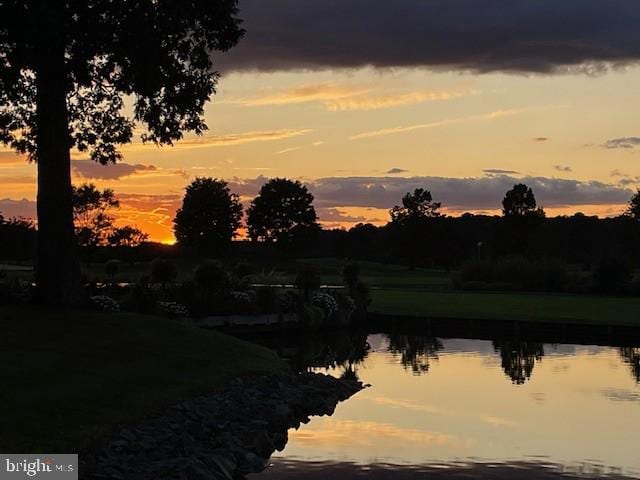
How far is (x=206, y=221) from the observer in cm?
12250

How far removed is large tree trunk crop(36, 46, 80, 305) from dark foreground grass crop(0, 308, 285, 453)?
4.85ft

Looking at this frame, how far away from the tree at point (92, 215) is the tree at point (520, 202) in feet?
207

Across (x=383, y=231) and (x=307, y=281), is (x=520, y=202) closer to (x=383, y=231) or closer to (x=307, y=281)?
(x=383, y=231)

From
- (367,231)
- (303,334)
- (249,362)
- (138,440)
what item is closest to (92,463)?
(138,440)

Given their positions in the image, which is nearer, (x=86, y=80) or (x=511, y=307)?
(x=86, y=80)

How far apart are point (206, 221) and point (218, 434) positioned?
108 meters

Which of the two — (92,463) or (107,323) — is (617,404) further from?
(92,463)

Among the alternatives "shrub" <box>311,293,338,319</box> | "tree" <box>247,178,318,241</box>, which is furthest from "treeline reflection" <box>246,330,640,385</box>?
"tree" <box>247,178,318,241</box>

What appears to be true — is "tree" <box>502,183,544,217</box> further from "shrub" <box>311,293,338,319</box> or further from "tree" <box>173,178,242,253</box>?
"shrub" <box>311,293,338,319</box>

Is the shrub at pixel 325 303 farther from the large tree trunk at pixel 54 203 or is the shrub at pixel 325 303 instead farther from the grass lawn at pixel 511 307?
the large tree trunk at pixel 54 203

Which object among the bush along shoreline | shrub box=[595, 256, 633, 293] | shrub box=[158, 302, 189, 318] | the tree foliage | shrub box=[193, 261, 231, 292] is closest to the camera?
the bush along shoreline

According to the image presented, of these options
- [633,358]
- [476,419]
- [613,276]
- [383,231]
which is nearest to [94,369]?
[476,419]

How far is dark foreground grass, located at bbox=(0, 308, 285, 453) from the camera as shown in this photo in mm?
13188

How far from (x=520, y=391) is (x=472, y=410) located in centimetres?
334
